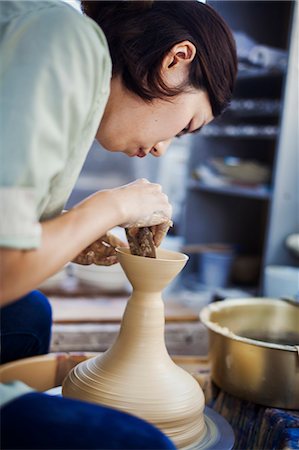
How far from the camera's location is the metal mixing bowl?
1565 millimetres

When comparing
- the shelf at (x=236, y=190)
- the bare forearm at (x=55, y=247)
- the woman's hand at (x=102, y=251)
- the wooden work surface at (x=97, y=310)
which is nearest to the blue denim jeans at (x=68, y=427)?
the bare forearm at (x=55, y=247)

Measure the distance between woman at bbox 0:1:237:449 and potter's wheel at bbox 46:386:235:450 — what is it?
372 mm

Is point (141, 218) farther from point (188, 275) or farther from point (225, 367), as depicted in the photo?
point (188, 275)

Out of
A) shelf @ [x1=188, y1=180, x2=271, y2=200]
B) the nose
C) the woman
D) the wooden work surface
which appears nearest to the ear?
the woman

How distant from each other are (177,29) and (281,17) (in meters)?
2.29

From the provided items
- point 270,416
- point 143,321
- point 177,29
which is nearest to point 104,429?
point 143,321

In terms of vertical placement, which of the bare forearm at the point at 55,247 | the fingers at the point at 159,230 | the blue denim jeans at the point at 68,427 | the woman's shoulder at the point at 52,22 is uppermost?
the woman's shoulder at the point at 52,22

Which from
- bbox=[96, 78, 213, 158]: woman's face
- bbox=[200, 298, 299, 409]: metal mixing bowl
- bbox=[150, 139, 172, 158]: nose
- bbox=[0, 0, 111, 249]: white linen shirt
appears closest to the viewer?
bbox=[0, 0, 111, 249]: white linen shirt

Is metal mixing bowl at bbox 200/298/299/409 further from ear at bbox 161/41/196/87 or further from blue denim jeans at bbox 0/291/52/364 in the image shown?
ear at bbox 161/41/196/87

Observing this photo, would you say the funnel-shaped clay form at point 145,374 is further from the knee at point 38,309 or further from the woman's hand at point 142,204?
the knee at point 38,309

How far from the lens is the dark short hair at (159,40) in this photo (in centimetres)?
123

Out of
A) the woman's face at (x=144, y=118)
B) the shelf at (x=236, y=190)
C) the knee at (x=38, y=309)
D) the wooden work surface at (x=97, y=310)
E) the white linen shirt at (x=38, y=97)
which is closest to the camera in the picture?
the white linen shirt at (x=38, y=97)

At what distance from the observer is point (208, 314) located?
1.82 meters

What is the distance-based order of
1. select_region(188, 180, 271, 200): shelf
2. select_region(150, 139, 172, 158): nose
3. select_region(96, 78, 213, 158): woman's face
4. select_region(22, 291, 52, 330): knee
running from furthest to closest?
select_region(188, 180, 271, 200): shelf, select_region(22, 291, 52, 330): knee, select_region(150, 139, 172, 158): nose, select_region(96, 78, 213, 158): woman's face
